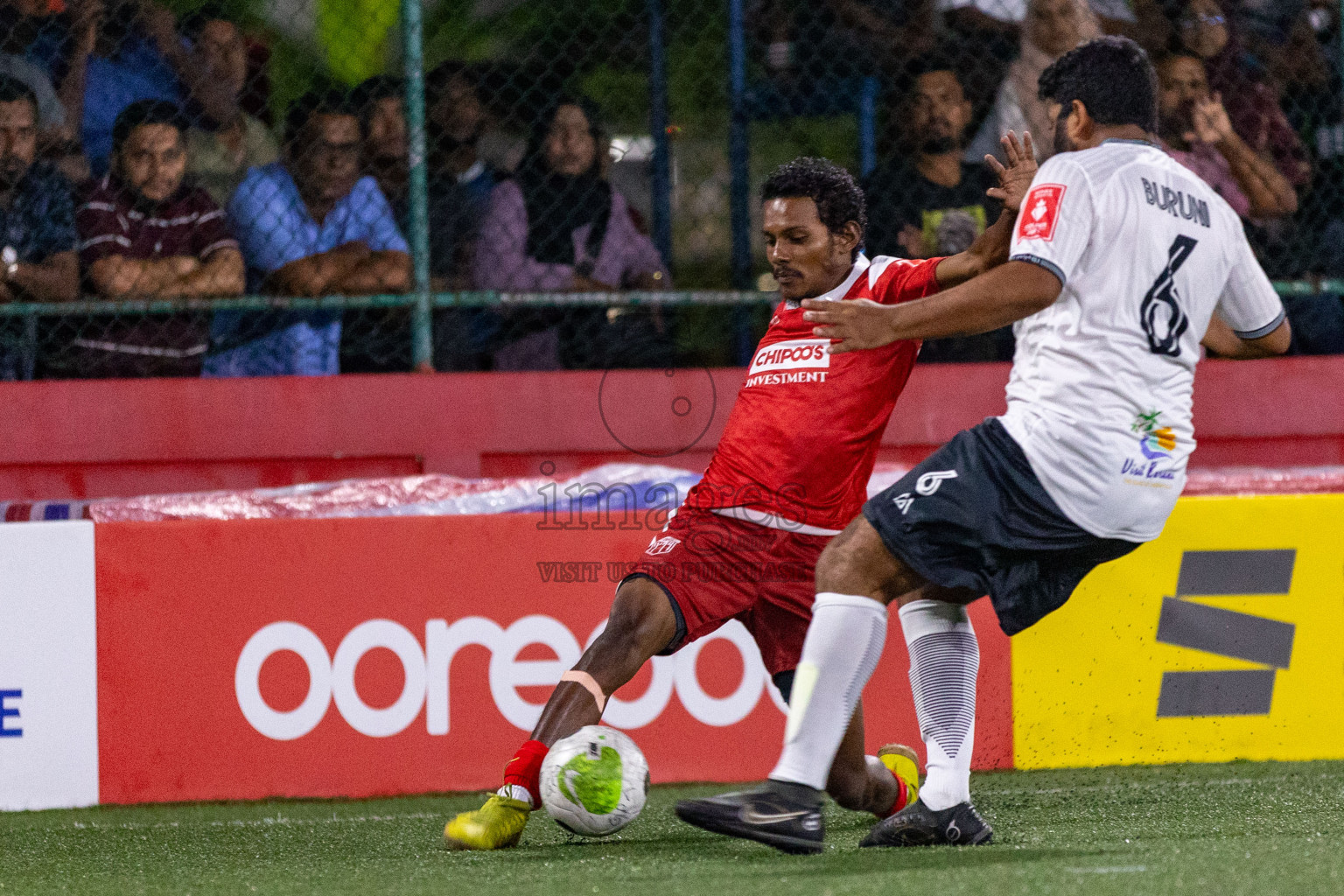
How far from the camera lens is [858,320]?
10.6ft

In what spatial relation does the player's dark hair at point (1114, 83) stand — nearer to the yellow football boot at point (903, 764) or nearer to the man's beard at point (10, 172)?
the yellow football boot at point (903, 764)

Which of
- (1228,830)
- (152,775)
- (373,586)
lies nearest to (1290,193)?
(1228,830)

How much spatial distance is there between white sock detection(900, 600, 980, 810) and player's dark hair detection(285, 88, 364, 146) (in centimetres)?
358

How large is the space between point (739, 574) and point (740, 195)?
3.01 meters

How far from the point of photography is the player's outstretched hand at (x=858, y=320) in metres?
3.22

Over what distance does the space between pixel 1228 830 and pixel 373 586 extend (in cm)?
289

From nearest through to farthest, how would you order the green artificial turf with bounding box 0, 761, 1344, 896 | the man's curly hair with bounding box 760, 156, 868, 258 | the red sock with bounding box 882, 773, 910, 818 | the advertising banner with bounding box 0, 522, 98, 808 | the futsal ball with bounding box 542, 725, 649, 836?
1. the green artificial turf with bounding box 0, 761, 1344, 896
2. the futsal ball with bounding box 542, 725, 649, 836
3. the man's curly hair with bounding box 760, 156, 868, 258
4. the red sock with bounding box 882, 773, 910, 818
5. the advertising banner with bounding box 0, 522, 98, 808

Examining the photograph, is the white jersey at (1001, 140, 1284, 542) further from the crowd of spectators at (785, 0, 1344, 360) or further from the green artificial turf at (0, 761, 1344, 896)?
the crowd of spectators at (785, 0, 1344, 360)

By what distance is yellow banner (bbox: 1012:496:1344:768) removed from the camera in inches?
213

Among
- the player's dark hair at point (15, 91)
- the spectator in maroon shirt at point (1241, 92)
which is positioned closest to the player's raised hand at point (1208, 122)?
the spectator in maroon shirt at point (1241, 92)

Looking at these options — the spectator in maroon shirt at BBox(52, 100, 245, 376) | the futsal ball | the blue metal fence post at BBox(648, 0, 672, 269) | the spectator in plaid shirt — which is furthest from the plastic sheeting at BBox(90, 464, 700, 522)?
the futsal ball

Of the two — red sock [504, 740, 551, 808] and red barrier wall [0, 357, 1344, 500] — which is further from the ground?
red barrier wall [0, 357, 1344, 500]

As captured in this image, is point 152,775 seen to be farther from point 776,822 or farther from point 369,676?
point 776,822

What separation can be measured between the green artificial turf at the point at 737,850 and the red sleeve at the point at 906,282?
1.41m
